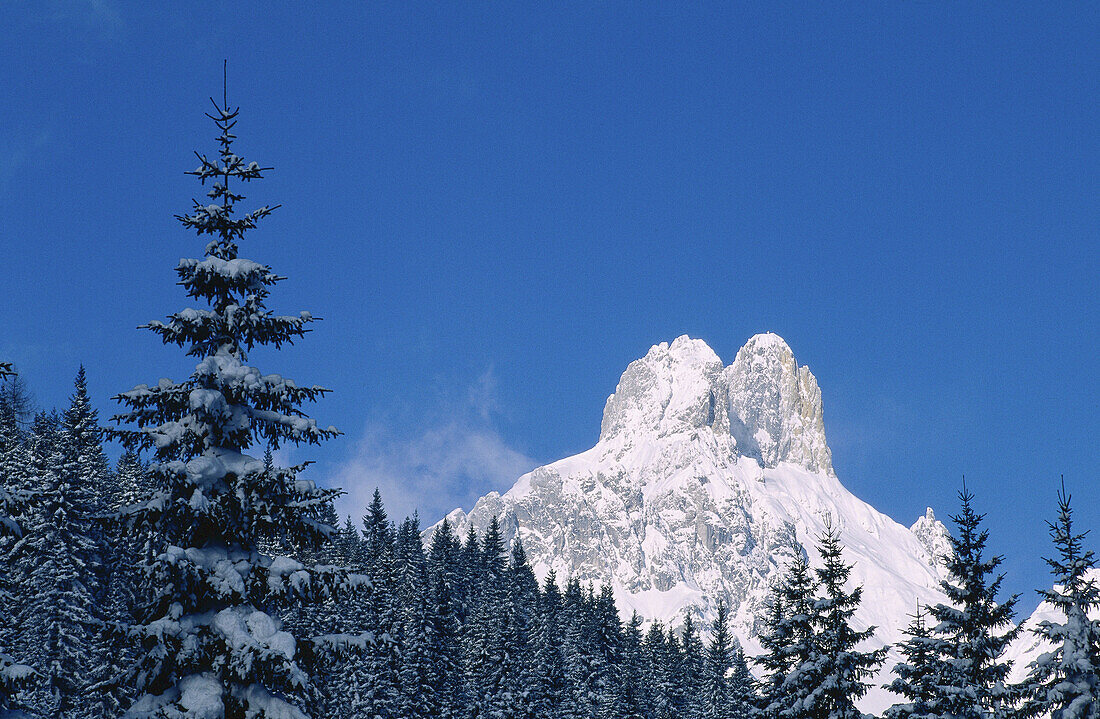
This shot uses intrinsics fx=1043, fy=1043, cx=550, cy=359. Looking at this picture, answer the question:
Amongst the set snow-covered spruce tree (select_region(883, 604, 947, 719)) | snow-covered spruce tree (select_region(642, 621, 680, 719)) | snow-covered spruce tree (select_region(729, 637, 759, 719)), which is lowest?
snow-covered spruce tree (select_region(883, 604, 947, 719))

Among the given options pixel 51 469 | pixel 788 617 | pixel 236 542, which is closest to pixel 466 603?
pixel 51 469

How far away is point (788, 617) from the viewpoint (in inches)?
1228

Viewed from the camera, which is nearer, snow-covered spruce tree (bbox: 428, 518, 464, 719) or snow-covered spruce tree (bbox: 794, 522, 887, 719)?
snow-covered spruce tree (bbox: 794, 522, 887, 719)

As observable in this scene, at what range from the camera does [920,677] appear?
28219 millimetres

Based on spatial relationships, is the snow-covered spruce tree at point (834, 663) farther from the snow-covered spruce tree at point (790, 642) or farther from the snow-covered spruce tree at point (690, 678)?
the snow-covered spruce tree at point (690, 678)

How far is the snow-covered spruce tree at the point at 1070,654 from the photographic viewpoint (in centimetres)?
2619

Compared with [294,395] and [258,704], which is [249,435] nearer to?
[294,395]

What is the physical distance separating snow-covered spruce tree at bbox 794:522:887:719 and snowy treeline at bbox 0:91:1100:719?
0.06 metres

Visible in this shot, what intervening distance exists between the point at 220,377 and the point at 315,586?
328 centimetres

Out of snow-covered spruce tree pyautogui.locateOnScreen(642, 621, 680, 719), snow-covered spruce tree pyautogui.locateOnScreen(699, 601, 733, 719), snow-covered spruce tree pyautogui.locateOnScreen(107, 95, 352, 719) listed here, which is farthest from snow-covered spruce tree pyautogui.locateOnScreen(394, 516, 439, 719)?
snow-covered spruce tree pyautogui.locateOnScreen(107, 95, 352, 719)

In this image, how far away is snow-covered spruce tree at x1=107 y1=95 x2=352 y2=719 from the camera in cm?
1412

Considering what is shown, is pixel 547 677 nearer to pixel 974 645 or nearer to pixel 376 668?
pixel 376 668

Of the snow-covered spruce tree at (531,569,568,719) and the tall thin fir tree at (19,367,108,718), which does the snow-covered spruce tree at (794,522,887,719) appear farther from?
the snow-covered spruce tree at (531,569,568,719)

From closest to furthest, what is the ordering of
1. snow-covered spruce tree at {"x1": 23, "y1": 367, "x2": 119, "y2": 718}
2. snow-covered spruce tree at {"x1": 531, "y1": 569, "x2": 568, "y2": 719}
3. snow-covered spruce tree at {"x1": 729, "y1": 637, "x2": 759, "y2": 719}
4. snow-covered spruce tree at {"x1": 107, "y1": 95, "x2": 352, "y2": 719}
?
1. snow-covered spruce tree at {"x1": 107, "y1": 95, "x2": 352, "y2": 719}
2. snow-covered spruce tree at {"x1": 23, "y1": 367, "x2": 119, "y2": 718}
3. snow-covered spruce tree at {"x1": 729, "y1": 637, "x2": 759, "y2": 719}
4. snow-covered spruce tree at {"x1": 531, "y1": 569, "x2": 568, "y2": 719}
